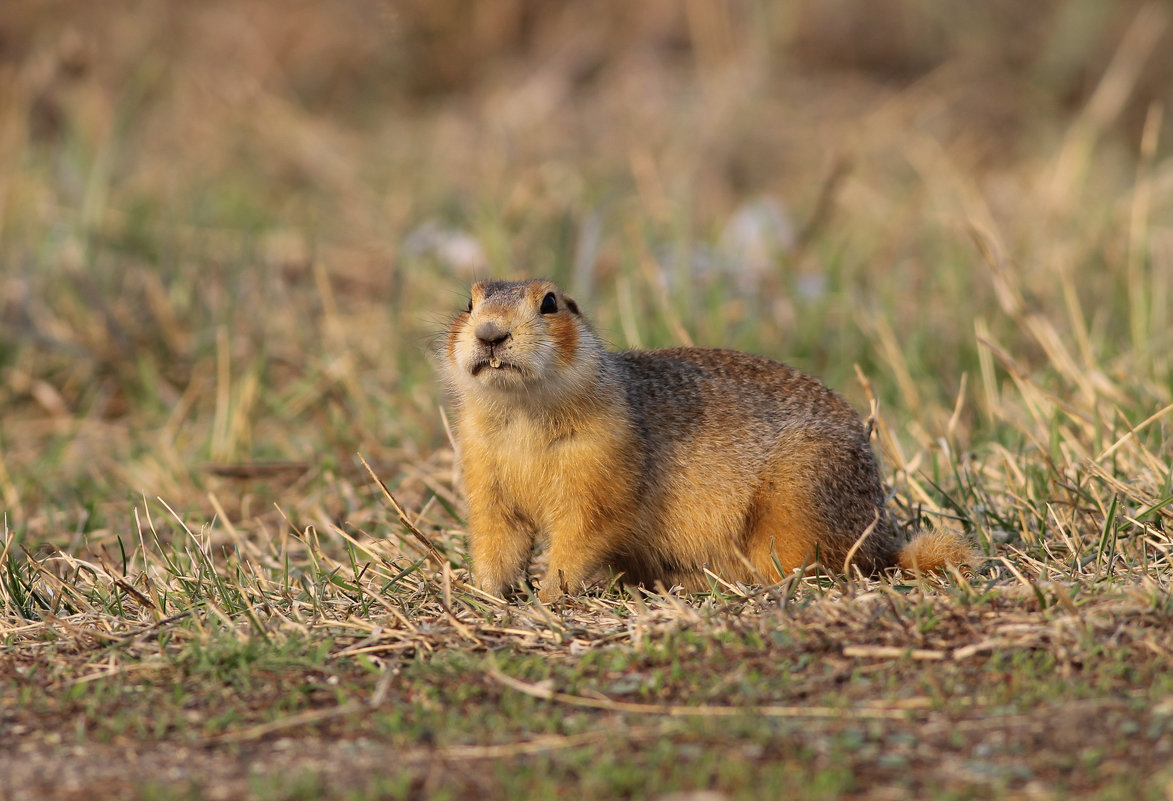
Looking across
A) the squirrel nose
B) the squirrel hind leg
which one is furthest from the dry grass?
the squirrel nose

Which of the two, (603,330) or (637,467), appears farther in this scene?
(603,330)

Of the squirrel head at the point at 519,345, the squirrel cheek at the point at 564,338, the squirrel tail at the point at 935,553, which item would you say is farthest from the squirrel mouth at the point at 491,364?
the squirrel tail at the point at 935,553

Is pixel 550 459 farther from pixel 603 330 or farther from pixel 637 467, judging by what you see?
pixel 603 330

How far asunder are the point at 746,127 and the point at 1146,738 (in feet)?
31.2

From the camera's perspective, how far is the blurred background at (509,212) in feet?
23.2

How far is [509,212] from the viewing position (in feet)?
29.0

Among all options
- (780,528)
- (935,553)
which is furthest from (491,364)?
(935,553)

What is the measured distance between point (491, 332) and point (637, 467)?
0.70 m

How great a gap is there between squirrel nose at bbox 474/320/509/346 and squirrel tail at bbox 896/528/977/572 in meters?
A: 1.50

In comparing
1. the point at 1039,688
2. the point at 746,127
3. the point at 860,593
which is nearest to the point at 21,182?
the point at 746,127

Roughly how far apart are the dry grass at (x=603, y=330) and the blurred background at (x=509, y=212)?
0.14 ft

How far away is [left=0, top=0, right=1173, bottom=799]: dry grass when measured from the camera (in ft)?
10.8

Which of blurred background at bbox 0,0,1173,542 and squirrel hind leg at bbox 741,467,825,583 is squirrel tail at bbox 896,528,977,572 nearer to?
squirrel hind leg at bbox 741,467,825,583

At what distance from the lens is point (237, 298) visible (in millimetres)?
8492
